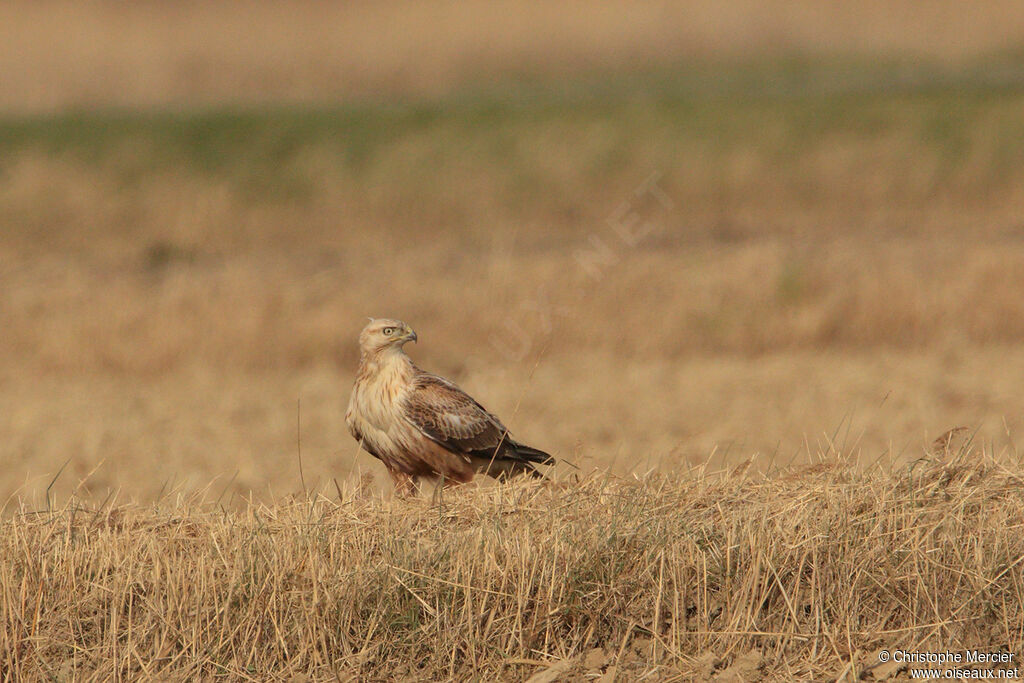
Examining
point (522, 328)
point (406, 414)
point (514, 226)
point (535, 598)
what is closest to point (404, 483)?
Answer: point (406, 414)

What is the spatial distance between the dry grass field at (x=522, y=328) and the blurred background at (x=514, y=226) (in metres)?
0.07

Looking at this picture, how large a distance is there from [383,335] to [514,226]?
1567cm

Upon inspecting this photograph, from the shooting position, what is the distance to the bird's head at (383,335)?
721cm

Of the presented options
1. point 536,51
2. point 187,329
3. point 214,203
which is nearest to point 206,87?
point 214,203

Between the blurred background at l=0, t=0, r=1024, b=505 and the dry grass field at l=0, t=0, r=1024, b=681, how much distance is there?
73 millimetres

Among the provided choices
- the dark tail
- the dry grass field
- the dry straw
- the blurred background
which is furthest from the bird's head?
the blurred background

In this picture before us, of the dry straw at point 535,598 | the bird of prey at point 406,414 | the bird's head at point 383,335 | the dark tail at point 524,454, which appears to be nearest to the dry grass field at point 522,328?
the dry straw at point 535,598

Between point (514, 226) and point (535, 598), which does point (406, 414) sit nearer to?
point (535, 598)

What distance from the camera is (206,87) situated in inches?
1018

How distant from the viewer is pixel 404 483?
755 cm

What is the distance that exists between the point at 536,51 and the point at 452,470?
20.2m

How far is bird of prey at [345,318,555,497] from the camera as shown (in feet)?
23.8

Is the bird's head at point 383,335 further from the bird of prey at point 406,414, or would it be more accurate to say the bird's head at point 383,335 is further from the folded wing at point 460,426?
the folded wing at point 460,426

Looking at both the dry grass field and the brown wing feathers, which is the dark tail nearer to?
the brown wing feathers
